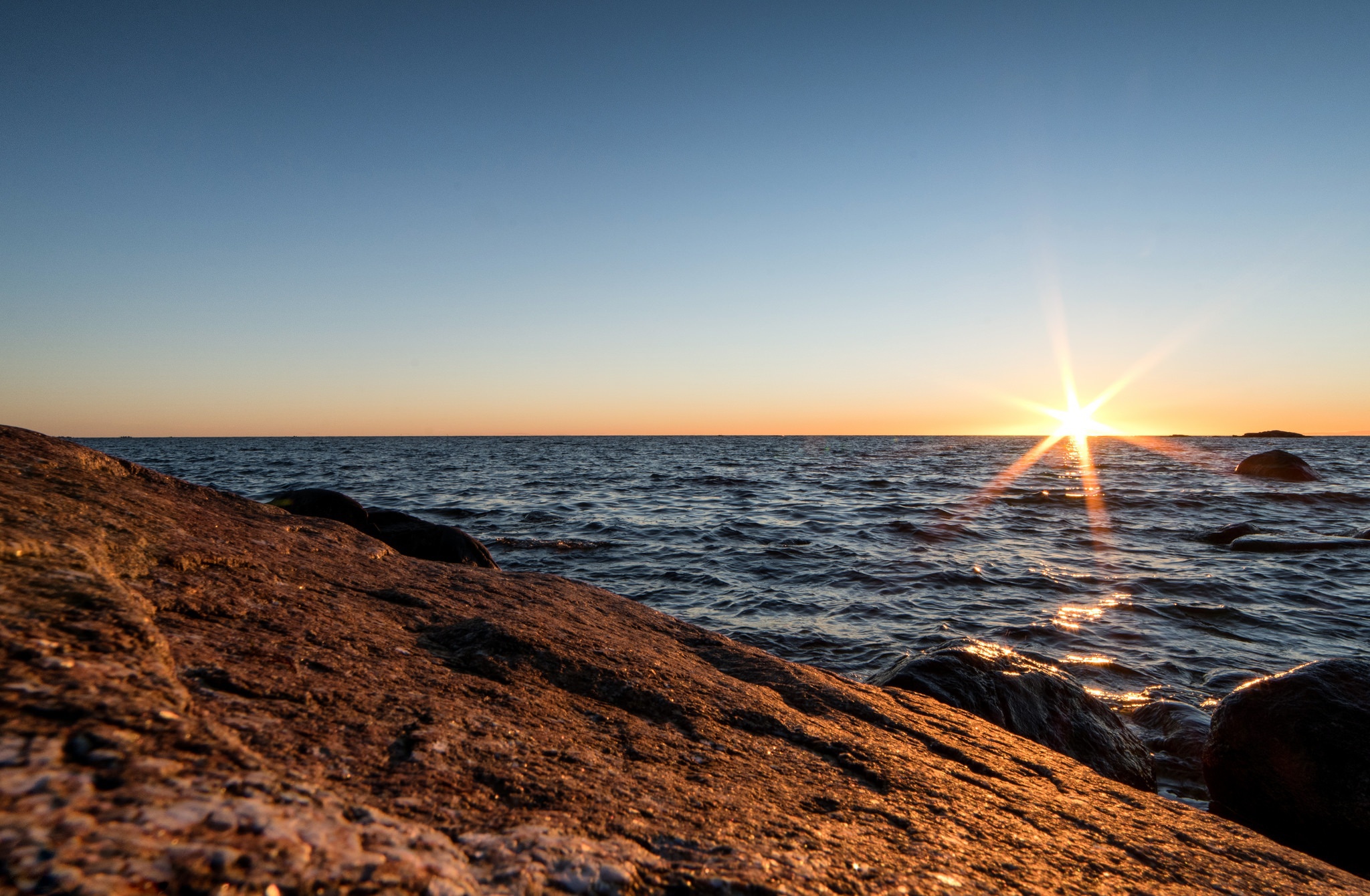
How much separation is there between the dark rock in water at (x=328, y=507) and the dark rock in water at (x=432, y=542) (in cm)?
20

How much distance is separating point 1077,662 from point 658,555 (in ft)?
23.6

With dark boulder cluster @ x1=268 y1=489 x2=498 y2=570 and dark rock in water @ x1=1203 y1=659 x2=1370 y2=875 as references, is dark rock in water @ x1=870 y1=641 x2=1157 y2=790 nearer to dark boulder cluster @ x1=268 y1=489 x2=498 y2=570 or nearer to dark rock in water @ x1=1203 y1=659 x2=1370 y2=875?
dark rock in water @ x1=1203 y1=659 x2=1370 y2=875

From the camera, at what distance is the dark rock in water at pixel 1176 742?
4.95 meters

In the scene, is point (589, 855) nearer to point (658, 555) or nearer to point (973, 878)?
point (973, 878)

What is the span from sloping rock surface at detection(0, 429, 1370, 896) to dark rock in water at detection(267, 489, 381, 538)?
5.30 meters

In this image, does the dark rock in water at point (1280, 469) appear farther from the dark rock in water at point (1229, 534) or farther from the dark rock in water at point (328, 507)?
the dark rock in water at point (328, 507)

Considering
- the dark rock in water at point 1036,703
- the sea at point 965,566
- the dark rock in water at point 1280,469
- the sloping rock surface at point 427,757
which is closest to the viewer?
the sloping rock surface at point 427,757

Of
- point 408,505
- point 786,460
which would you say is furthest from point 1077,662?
point 786,460

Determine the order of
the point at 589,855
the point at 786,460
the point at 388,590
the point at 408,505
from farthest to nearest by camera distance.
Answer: the point at 786,460 < the point at 408,505 < the point at 388,590 < the point at 589,855

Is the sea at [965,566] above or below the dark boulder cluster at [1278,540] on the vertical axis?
below

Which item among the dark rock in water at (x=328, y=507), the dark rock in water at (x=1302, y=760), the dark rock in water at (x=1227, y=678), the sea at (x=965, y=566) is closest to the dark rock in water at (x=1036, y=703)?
the dark rock in water at (x=1302, y=760)

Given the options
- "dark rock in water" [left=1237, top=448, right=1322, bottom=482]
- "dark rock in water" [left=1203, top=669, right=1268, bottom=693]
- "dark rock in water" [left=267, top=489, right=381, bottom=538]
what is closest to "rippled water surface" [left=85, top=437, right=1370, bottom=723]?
"dark rock in water" [left=1203, top=669, right=1268, bottom=693]

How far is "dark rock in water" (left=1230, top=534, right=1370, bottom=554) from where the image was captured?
1313 cm

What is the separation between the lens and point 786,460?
55219mm
